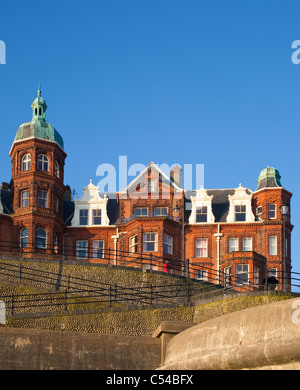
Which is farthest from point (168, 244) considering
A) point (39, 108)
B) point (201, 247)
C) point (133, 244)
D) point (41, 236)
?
point (39, 108)

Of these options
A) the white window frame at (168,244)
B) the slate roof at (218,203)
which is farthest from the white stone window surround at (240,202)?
the white window frame at (168,244)

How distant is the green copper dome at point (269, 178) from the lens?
6366 cm

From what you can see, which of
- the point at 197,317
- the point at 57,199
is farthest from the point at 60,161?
the point at 197,317

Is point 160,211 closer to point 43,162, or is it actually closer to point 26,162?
point 43,162

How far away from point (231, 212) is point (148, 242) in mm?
7295

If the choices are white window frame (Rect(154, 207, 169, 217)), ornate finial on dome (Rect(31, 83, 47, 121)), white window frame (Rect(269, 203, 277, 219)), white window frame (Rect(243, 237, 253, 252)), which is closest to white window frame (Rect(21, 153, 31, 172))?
ornate finial on dome (Rect(31, 83, 47, 121))

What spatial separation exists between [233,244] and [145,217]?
280 inches

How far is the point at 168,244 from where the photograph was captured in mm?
60500

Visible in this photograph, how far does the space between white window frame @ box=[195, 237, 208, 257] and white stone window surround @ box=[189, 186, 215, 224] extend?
149 cm

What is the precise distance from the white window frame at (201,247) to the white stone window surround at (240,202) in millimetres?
2459

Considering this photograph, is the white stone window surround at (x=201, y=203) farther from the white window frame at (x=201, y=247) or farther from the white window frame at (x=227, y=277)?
the white window frame at (x=227, y=277)

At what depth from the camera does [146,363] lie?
25.8 m
